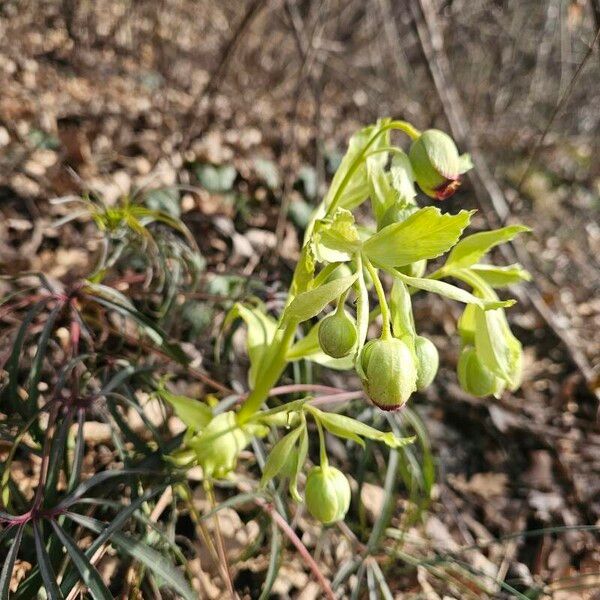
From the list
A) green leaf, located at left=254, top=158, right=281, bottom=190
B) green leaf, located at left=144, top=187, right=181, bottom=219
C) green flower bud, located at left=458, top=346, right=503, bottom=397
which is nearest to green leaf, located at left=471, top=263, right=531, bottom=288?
green flower bud, located at left=458, top=346, right=503, bottom=397

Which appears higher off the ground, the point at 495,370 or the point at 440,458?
the point at 495,370

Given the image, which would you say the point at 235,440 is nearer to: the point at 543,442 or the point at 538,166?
the point at 543,442

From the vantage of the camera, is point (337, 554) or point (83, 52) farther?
point (83, 52)

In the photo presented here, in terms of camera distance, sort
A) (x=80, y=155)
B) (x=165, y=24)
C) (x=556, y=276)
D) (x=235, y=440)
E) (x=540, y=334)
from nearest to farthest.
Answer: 1. (x=235, y=440)
2. (x=80, y=155)
3. (x=540, y=334)
4. (x=556, y=276)
5. (x=165, y=24)

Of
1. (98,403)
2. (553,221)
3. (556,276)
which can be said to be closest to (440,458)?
(98,403)

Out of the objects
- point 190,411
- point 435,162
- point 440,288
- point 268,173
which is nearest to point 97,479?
point 190,411

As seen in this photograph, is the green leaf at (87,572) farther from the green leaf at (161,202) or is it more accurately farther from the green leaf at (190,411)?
the green leaf at (161,202)

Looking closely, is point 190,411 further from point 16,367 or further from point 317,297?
point 317,297
